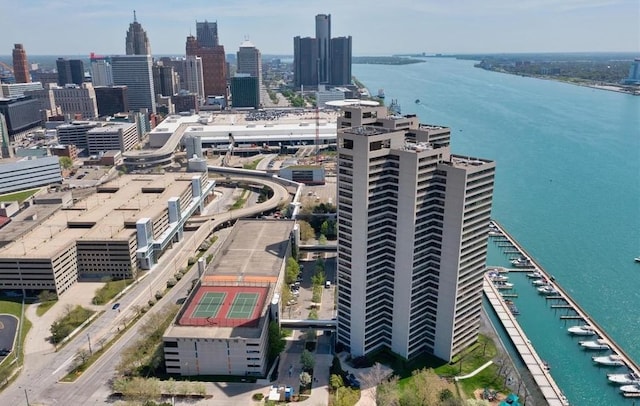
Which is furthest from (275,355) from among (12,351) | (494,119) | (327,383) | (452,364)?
(494,119)

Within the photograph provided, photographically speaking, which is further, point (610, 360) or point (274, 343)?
point (610, 360)

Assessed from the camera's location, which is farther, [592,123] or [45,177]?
[592,123]

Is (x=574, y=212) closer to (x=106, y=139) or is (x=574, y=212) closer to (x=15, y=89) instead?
(x=106, y=139)

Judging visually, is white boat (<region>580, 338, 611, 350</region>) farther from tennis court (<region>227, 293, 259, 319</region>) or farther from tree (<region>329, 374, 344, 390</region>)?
tennis court (<region>227, 293, 259, 319</region>)

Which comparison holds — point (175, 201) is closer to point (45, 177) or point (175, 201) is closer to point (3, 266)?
point (3, 266)

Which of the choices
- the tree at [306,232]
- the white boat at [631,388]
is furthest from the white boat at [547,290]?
the tree at [306,232]

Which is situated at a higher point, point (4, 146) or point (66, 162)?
point (4, 146)

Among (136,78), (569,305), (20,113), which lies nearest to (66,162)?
(20,113)
